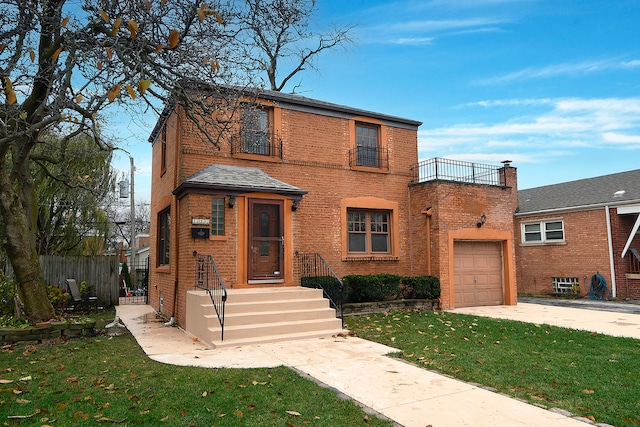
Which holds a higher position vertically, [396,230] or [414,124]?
[414,124]

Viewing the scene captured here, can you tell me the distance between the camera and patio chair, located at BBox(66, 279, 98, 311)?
12.9m

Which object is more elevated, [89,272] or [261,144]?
[261,144]

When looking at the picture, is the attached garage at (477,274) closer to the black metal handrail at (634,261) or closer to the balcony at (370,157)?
the balcony at (370,157)

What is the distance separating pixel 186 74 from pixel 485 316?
971cm

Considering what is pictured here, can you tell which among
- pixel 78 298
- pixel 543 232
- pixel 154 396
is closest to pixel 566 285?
pixel 543 232

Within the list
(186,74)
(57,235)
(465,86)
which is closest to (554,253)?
(465,86)

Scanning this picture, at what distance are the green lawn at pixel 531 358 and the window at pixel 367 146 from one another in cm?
521

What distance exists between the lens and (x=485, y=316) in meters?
12.0

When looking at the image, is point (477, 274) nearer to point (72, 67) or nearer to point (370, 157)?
point (370, 157)

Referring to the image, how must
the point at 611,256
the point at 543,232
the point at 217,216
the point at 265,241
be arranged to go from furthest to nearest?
the point at 543,232
the point at 611,256
the point at 265,241
the point at 217,216

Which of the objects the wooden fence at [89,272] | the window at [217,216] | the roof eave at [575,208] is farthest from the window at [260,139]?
the roof eave at [575,208]

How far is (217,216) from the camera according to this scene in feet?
35.5

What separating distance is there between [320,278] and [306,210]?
7.03ft

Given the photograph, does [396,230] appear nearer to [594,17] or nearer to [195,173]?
[195,173]
